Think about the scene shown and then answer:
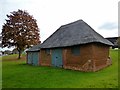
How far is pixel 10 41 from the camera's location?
163ft

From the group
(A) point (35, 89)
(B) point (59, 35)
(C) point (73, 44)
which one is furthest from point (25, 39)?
(A) point (35, 89)

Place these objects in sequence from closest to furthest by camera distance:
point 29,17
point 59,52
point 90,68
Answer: point 90,68 < point 59,52 < point 29,17

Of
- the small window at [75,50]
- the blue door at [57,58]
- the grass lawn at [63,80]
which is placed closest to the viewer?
the grass lawn at [63,80]

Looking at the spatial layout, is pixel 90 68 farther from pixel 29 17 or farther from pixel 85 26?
pixel 29 17

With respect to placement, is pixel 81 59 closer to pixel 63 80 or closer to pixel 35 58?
pixel 63 80

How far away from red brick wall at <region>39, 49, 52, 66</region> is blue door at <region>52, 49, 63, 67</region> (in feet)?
4.52

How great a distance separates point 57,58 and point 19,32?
23.8 metres

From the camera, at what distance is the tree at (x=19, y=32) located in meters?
48.5

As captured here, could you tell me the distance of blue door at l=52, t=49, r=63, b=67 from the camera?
2788 cm

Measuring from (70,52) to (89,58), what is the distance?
367 centimetres

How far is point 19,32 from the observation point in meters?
49.2

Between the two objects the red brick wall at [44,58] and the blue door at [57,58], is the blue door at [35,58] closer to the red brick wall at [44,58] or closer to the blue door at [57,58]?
the red brick wall at [44,58]

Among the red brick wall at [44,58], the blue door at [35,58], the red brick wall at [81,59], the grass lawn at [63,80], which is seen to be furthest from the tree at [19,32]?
the grass lawn at [63,80]

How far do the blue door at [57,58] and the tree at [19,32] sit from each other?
68.7 ft
